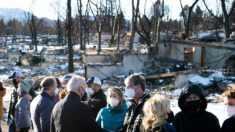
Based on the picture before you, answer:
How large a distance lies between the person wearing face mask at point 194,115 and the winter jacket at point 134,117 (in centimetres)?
56

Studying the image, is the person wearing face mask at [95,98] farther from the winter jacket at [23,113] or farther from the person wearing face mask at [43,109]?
the winter jacket at [23,113]

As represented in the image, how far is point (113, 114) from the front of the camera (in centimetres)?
371

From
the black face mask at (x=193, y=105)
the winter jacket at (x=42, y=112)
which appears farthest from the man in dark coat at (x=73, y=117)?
the black face mask at (x=193, y=105)

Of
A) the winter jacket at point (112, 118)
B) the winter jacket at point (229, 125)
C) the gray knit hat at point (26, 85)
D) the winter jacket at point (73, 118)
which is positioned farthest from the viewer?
the gray knit hat at point (26, 85)

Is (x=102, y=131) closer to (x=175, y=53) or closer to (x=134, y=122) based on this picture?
(x=134, y=122)

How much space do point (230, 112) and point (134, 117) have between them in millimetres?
1239

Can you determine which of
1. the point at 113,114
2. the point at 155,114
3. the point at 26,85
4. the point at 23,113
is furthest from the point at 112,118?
the point at 26,85

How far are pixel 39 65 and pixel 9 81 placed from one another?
7.96m

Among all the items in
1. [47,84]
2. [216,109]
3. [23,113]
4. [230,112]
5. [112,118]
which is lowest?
[216,109]

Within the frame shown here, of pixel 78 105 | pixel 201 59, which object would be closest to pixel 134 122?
pixel 78 105

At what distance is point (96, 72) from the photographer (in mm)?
15117

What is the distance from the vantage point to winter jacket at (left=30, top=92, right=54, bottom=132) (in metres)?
3.89

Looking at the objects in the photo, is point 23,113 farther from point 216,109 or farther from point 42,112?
point 216,109

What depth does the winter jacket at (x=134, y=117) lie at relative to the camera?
117 inches
